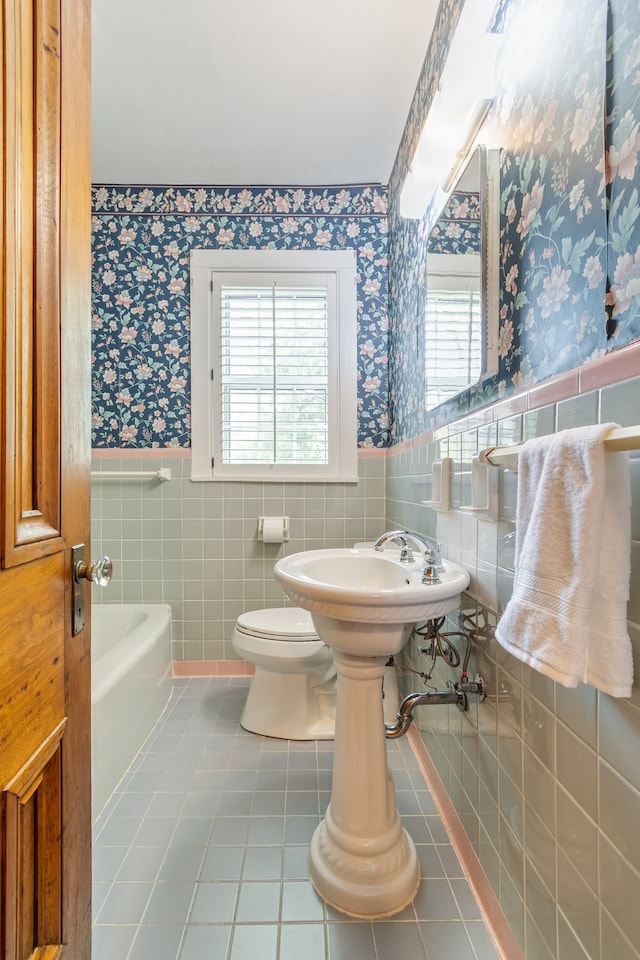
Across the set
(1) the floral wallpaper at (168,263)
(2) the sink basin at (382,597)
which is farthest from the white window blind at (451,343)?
(1) the floral wallpaper at (168,263)

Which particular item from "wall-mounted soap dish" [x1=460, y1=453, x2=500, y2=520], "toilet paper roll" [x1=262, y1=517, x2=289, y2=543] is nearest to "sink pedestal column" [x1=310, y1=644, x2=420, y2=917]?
"wall-mounted soap dish" [x1=460, y1=453, x2=500, y2=520]

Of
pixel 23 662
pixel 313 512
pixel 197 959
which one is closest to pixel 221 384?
pixel 313 512

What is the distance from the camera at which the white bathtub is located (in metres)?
1.37

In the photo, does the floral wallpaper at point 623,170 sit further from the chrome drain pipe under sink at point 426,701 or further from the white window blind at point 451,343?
the chrome drain pipe under sink at point 426,701

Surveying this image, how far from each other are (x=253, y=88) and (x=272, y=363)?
3.61 feet

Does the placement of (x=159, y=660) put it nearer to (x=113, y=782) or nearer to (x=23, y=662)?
(x=113, y=782)

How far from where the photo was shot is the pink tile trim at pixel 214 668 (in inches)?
88.7

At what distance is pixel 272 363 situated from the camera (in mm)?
2303

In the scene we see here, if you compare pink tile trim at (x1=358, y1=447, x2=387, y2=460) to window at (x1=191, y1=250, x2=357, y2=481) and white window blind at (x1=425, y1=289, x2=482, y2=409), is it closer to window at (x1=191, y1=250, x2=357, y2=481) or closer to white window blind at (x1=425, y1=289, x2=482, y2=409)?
window at (x1=191, y1=250, x2=357, y2=481)

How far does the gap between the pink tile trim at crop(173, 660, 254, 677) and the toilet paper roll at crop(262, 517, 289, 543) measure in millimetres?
659

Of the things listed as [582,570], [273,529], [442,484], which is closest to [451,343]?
[442,484]

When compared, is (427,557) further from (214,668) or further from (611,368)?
(214,668)

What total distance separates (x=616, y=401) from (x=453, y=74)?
3.87 feet

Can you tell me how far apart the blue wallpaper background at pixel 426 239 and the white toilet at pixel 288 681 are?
3.21 feet
